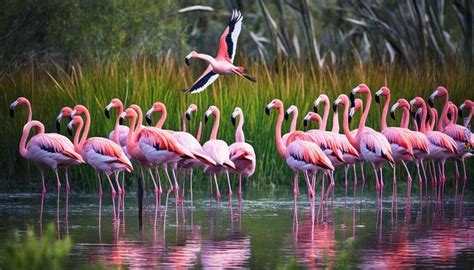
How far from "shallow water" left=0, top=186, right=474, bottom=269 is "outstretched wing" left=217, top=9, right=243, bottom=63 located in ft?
6.75

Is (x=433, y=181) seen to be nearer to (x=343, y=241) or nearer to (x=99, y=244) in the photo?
(x=343, y=241)

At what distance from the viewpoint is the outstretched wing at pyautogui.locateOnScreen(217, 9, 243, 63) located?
655 inches

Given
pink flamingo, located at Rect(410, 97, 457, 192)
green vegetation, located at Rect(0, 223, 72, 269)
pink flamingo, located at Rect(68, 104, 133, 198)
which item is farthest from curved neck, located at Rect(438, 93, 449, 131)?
green vegetation, located at Rect(0, 223, 72, 269)

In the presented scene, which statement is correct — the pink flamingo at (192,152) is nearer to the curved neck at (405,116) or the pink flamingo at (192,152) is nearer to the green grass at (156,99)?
the green grass at (156,99)

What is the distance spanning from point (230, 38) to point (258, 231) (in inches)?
197

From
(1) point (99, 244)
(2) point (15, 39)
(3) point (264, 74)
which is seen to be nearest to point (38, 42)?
(2) point (15, 39)

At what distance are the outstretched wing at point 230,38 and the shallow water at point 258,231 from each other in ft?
6.75

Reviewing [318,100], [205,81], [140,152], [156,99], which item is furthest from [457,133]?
[140,152]

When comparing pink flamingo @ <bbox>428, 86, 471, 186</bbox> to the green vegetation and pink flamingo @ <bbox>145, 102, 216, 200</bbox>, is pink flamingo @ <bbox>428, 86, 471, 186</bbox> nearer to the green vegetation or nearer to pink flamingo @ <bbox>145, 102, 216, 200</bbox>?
pink flamingo @ <bbox>145, 102, 216, 200</bbox>

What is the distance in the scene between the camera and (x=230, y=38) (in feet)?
55.0

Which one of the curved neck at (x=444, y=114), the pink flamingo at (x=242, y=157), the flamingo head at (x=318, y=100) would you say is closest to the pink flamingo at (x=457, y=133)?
the curved neck at (x=444, y=114)

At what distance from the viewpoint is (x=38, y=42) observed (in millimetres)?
24359

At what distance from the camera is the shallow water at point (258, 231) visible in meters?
10.2

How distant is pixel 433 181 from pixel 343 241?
17.2 feet
